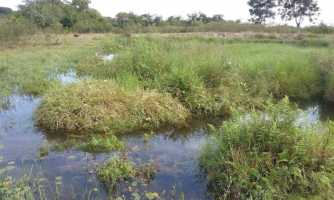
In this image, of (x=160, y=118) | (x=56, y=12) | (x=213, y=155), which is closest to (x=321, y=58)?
(x=160, y=118)

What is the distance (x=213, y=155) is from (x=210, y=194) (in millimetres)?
693

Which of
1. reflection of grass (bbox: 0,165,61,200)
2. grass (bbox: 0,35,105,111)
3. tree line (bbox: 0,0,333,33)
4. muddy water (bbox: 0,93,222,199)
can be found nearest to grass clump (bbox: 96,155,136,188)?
muddy water (bbox: 0,93,222,199)

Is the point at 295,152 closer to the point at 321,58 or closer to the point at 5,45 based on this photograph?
the point at 321,58

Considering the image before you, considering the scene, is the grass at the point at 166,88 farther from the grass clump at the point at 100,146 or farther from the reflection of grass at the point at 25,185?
the reflection of grass at the point at 25,185

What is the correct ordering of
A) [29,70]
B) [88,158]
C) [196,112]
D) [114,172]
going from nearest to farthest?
[114,172], [88,158], [196,112], [29,70]

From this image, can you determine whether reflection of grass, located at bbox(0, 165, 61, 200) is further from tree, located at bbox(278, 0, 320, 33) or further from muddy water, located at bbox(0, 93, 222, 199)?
tree, located at bbox(278, 0, 320, 33)

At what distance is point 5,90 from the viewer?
7602mm

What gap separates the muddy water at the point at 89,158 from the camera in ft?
12.3

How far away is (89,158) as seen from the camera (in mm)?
4559

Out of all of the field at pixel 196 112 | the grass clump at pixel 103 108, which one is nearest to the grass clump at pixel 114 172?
the field at pixel 196 112

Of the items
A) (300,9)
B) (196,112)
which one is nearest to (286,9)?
(300,9)

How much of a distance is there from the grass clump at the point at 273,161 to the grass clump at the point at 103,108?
7.92ft

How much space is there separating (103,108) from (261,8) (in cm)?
3251

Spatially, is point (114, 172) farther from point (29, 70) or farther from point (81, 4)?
point (81, 4)
